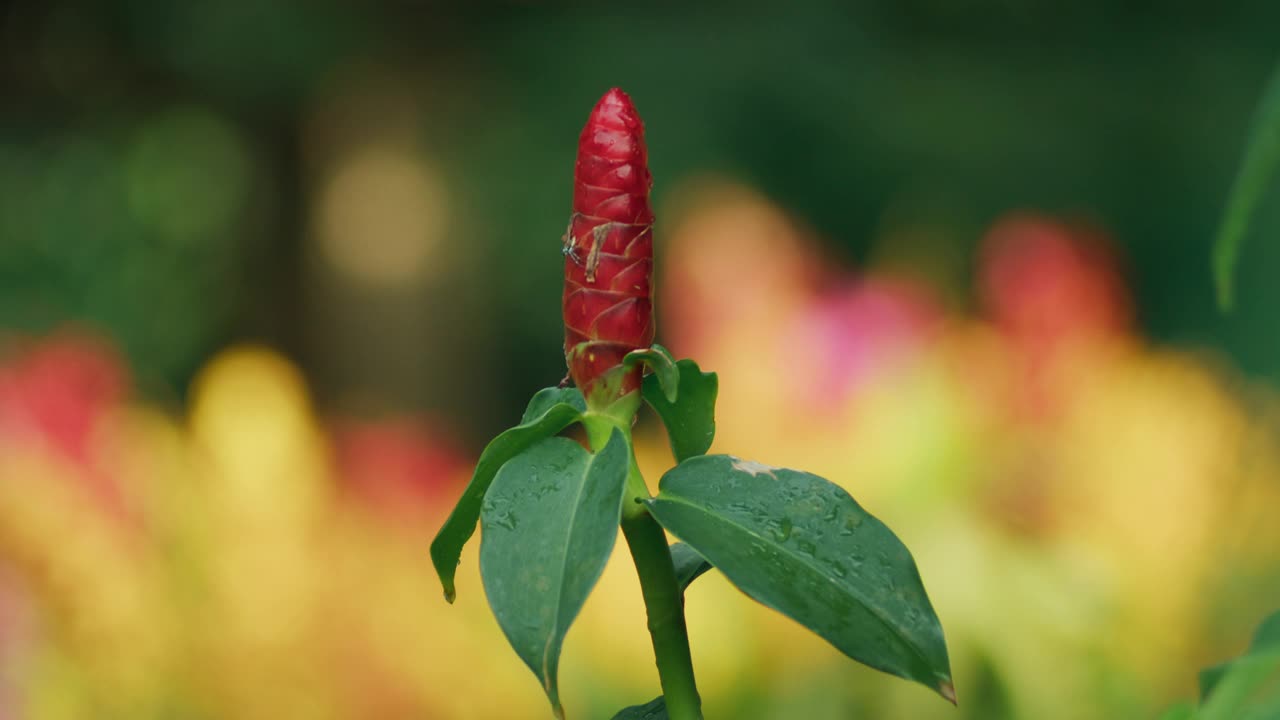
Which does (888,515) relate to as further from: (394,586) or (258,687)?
(258,687)

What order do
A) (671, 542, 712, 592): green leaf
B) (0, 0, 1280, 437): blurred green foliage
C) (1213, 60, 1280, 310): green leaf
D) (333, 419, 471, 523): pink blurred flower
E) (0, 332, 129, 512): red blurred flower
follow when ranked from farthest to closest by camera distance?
(0, 0, 1280, 437): blurred green foliage, (333, 419, 471, 523): pink blurred flower, (0, 332, 129, 512): red blurred flower, (671, 542, 712, 592): green leaf, (1213, 60, 1280, 310): green leaf

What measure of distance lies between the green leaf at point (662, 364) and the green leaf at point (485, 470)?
2cm

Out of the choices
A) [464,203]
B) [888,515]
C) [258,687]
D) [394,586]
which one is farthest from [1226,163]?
[258,687]

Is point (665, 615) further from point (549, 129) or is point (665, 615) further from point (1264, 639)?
point (549, 129)

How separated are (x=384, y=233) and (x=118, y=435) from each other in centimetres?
115

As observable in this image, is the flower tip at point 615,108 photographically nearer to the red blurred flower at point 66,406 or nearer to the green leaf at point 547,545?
the green leaf at point 547,545

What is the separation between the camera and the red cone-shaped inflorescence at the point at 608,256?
27 centimetres

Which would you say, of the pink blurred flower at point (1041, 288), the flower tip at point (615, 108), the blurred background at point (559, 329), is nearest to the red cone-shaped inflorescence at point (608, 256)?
the flower tip at point (615, 108)

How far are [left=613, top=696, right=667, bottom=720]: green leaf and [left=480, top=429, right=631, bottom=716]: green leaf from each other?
5 cm

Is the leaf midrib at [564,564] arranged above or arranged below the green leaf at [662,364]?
below

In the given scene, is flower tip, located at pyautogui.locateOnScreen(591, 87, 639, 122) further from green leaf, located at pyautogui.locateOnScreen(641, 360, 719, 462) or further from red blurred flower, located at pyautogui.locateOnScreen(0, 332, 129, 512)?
red blurred flower, located at pyautogui.locateOnScreen(0, 332, 129, 512)

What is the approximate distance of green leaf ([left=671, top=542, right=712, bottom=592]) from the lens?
285 mm

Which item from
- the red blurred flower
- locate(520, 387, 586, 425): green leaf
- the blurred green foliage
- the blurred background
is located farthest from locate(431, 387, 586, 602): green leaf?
the blurred green foliage

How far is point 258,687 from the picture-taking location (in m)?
1.38
